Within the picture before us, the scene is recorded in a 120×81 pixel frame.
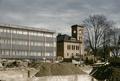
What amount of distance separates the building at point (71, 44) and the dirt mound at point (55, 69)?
3763 centimetres

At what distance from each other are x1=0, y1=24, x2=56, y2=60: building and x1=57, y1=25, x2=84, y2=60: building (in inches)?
559

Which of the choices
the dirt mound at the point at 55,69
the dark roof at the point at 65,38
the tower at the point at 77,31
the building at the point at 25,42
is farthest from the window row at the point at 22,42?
the tower at the point at 77,31

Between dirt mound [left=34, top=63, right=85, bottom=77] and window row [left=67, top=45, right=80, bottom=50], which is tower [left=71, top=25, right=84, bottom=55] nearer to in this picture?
window row [left=67, top=45, right=80, bottom=50]

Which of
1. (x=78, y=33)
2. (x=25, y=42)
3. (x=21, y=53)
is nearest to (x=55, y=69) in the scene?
(x=21, y=53)

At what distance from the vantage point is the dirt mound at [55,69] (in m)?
39.1

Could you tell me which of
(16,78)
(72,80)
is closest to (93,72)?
(72,80)

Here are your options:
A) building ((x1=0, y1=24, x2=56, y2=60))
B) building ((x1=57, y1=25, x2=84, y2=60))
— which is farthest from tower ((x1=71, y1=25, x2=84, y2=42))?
building ((x1=0, y1=24, x2=56, y2=60))

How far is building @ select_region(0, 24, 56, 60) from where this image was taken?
5725 centimetres

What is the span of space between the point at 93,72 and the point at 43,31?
2500cm

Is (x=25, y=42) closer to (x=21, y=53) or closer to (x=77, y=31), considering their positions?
(x=21, y=53)

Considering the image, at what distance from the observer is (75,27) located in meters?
86.4

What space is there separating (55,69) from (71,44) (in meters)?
43.5

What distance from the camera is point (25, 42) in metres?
61.6

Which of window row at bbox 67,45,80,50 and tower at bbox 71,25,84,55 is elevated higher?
tower at bbox 71,25,84,55
